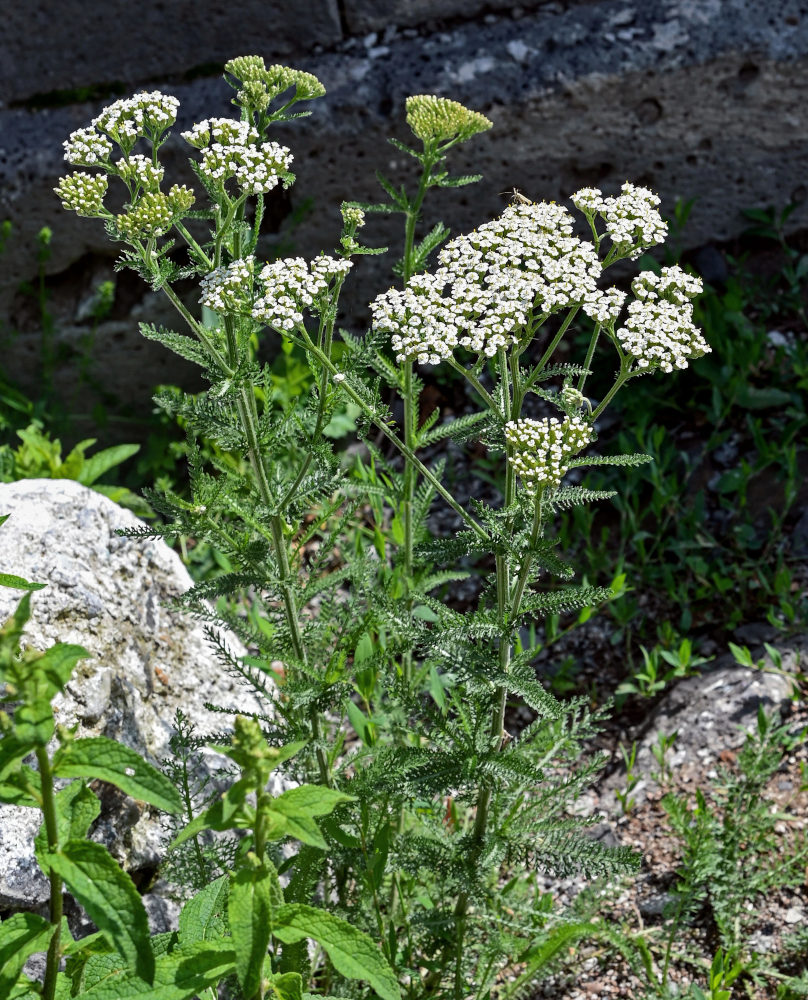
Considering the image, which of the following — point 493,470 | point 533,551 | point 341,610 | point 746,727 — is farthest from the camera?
point 493,470

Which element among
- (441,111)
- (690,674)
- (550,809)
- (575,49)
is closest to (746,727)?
(690,674)

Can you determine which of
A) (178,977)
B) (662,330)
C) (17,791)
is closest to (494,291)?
(662,330)

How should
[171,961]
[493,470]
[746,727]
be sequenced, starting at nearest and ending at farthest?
1. [171,961]
2. [746,727]
3. [493,470]

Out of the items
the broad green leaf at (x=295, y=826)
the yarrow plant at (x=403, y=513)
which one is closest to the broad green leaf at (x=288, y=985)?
the yarrow plant at (x=403, y=513)

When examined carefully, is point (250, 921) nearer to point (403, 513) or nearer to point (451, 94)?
point (403, 513)

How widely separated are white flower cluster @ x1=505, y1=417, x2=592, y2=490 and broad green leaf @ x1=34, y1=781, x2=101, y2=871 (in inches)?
39.0

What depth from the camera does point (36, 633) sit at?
105 inches

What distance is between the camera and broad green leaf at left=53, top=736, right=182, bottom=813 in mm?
1594

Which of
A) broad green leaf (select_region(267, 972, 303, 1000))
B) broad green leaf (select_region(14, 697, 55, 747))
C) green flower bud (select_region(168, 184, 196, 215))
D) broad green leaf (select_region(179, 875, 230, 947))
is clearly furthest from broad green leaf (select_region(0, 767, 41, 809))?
green flower bud (select_region(168, 184, 196, 215))

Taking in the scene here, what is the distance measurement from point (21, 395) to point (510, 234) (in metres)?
3.38

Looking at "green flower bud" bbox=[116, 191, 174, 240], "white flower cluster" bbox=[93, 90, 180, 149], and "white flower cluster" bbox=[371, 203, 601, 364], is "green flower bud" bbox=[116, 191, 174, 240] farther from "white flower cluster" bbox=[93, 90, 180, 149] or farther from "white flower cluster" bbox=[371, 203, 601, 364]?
"white flower cluster" bbox=[371, 203, 601, 364]

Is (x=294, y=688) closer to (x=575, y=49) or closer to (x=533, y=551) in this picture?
(x=533, y=551)

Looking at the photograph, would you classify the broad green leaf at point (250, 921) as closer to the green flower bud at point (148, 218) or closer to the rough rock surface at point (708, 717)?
the green flower bud at point (148, 218)

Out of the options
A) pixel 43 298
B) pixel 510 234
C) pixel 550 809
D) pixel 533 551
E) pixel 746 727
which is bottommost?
pixel 746 727
